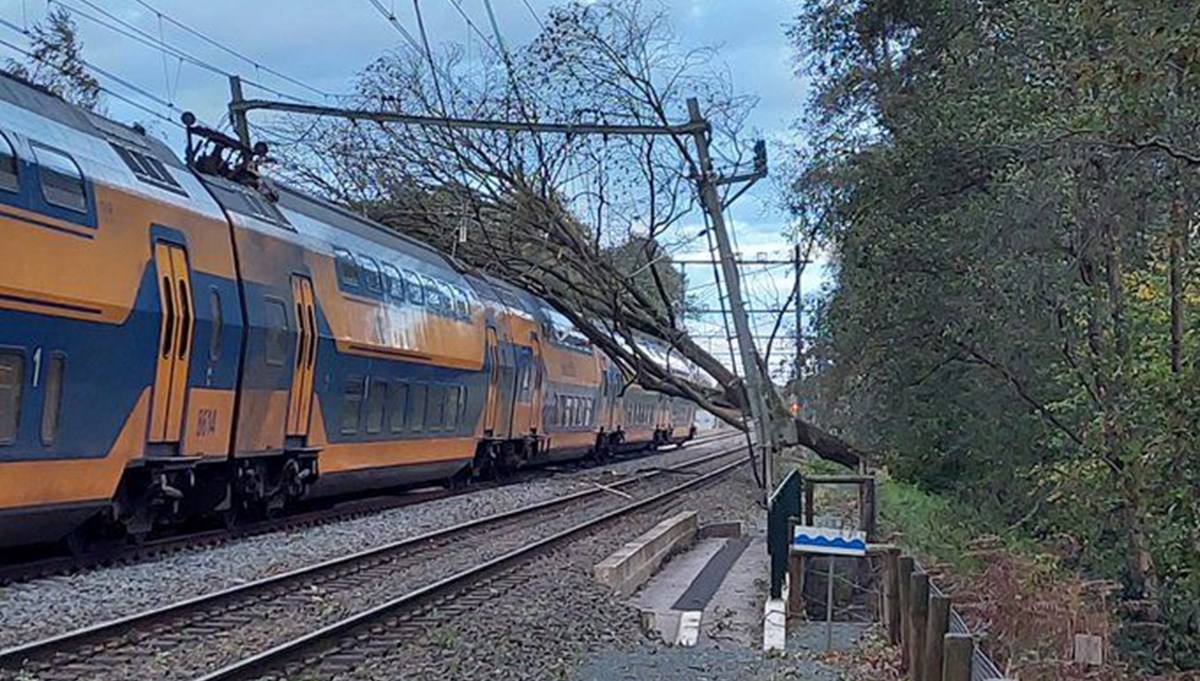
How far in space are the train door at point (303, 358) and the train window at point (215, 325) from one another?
2.30 metres

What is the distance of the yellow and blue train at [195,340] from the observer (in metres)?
11.4

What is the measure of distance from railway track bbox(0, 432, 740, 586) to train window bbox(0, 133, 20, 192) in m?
3.12

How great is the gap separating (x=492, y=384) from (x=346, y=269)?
26.2 feet

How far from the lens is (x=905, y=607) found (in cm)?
1020

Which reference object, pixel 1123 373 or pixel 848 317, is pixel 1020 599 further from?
pixel 848 317

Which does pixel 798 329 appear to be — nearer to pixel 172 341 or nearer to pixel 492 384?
pixel 492 384

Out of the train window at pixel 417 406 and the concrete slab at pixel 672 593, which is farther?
the train window at pixel 417 406

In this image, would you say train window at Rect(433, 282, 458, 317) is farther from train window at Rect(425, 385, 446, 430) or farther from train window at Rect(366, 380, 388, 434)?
train window at Rect(366, 380, 388, 434)

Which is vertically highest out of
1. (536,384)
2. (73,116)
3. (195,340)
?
(73,116)

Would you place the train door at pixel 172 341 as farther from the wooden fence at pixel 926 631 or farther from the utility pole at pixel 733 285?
the utility pole at pixel 733 285

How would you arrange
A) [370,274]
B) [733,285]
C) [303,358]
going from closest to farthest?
[303,358]
[370,274]
[733,285]

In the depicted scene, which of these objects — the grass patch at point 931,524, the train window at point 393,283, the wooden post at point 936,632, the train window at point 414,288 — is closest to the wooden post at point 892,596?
the wooden post at point 936,632

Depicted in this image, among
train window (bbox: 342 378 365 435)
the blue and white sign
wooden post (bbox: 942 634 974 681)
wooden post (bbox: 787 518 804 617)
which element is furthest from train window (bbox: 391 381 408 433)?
wooden post (bbox: 942 634 974 681)

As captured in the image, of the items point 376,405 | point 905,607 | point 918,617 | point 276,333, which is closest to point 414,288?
point 376,405
